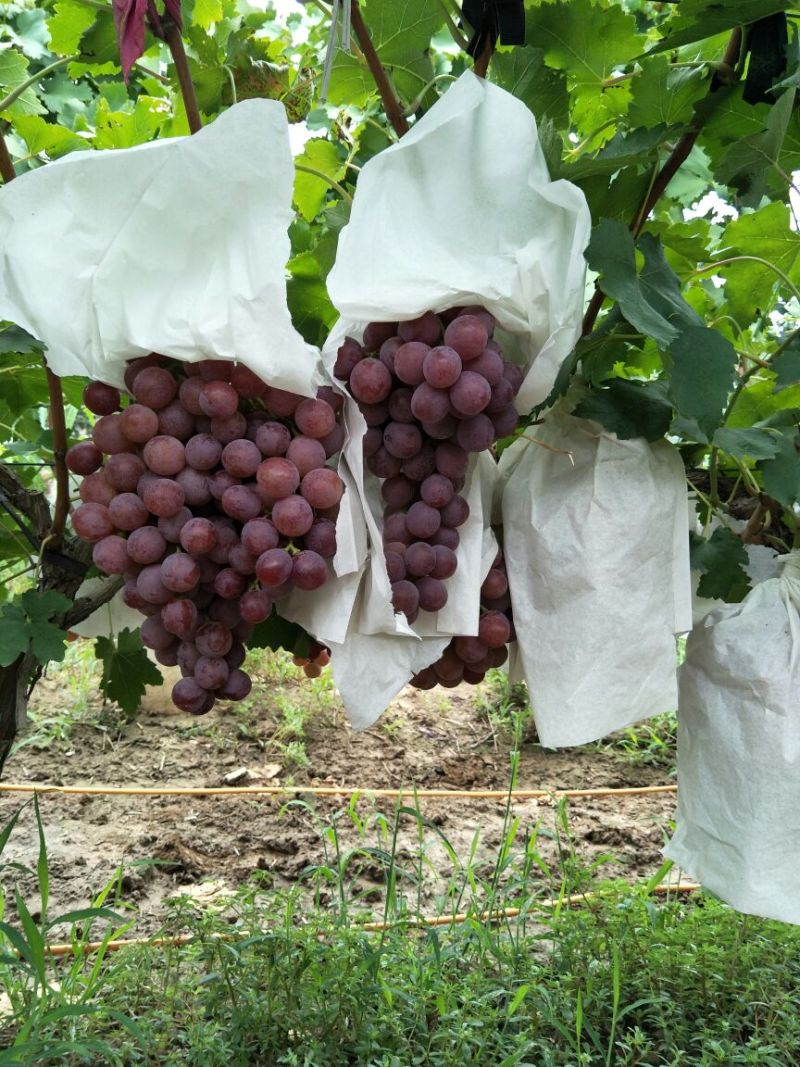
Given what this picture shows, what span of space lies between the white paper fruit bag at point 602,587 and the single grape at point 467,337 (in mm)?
158

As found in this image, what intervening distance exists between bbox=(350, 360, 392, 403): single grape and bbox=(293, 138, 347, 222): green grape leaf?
0.45m

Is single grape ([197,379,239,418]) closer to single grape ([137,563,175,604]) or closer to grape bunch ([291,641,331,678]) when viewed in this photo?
single grape ([137,563,175,604])

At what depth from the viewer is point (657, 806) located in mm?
3010

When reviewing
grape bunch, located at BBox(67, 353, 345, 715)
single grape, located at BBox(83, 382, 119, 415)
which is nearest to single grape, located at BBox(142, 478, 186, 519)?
grape bunch, located at BBox(67, 353, 345, 715)

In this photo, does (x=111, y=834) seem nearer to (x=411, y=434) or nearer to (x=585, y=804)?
(x=585, y=804)

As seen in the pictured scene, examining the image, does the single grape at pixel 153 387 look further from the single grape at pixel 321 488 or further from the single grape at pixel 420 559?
the single grape at pixel 420 559

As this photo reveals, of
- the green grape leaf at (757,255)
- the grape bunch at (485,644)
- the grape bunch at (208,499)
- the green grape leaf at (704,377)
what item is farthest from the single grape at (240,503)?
the green grape leaf at (757,255)

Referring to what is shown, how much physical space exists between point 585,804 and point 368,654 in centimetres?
229

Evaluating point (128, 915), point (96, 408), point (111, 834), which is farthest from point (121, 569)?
point (111, 834)

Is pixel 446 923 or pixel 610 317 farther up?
pixel 610 317

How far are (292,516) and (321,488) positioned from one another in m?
0.03

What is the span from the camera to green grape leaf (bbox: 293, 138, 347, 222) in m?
1.22

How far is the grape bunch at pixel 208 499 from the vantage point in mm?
766

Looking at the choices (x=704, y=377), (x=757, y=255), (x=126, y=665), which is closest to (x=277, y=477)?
(x=704, y=377)
